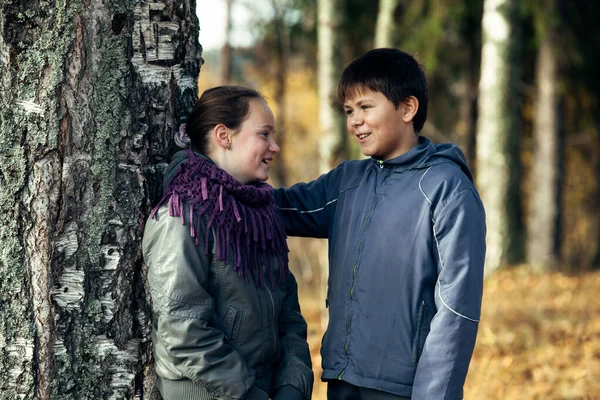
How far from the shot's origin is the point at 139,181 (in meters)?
2.78

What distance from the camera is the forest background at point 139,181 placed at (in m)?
2.55

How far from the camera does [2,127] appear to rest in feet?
8.26

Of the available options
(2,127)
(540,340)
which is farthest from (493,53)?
(2,127)

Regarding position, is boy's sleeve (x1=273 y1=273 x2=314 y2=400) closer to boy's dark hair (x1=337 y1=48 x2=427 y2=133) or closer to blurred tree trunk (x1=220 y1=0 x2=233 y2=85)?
boy's dark hair (x1=337 y1=48 x2=427 y2=133)

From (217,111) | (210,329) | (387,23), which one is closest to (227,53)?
(387,23)

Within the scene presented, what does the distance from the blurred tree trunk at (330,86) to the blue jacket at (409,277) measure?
4770 mm

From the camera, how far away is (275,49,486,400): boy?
2.73m

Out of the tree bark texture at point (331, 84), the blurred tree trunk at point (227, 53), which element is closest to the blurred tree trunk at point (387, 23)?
the tree bark texture at point (331, 84)

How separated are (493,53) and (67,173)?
974 centimetres

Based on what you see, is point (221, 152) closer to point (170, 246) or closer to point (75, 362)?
point (170, 246)

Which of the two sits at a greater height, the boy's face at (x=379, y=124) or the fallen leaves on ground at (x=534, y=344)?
the boy's face at (x=379, y=124)

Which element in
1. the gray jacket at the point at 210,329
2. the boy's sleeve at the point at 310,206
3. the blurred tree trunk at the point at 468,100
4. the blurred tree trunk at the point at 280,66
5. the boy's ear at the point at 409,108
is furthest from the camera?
the blurred tree trunk at the point at 280,66

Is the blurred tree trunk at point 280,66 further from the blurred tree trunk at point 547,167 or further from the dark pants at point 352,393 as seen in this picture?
the dark pants at point 352,393

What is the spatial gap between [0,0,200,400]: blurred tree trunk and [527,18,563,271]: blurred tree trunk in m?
11.1
